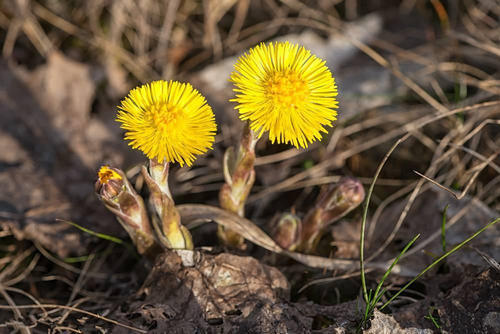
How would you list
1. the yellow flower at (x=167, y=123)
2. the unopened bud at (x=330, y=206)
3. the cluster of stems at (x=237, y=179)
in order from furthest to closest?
1. the unopened bud at (x=330, y=206)
2. the cluster of stems at (x=237, y=179)
3. the yellow flower at (x=167, y=123)

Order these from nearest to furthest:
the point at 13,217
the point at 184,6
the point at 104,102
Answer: the point at 13,217
the point at 104,102
the point at 184,6

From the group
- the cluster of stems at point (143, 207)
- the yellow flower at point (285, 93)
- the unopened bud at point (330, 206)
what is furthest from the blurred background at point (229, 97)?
the yellow flower at point (285, 93)

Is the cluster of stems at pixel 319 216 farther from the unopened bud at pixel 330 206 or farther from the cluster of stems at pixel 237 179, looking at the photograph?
the cluster of stems at pixel 237 179

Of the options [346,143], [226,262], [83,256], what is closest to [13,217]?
[83,256]

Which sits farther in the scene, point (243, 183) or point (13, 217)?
point (13, 217)

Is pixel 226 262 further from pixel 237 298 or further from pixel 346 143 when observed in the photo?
pixel 346 143

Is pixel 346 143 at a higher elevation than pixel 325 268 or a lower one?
higher

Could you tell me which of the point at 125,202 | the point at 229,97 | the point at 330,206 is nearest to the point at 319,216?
the point at 330,206
